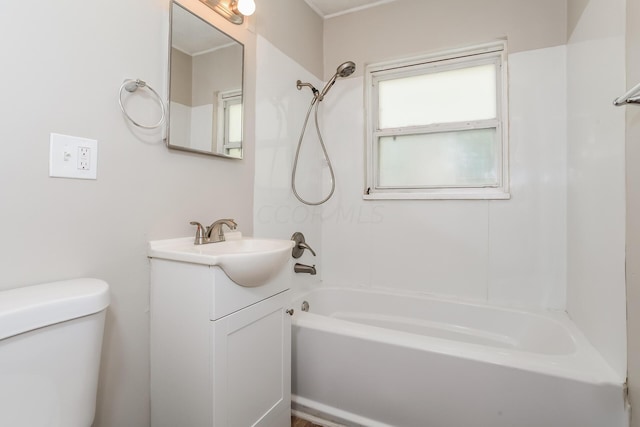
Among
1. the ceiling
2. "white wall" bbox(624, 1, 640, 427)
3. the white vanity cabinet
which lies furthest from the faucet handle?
the ceiling

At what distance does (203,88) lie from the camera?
1.41 meters

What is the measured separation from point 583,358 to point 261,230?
155 cm

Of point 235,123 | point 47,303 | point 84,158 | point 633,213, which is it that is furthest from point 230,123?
→ point 633,213

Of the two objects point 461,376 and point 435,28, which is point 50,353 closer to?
point 461,376

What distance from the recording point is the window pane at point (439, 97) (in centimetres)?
201

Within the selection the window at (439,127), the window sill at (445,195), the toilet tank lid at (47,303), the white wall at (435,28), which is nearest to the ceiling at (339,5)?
the white wall at (435,28)

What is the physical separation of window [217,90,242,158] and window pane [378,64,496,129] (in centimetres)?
113

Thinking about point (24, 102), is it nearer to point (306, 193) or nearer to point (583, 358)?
point (306, 193)

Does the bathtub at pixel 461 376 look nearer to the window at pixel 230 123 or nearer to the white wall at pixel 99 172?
the white wall at pixel 99 172

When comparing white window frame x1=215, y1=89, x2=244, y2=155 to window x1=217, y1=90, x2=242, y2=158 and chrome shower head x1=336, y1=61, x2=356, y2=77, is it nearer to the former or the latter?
window x1=217, y1=90, x2=242, y2=158

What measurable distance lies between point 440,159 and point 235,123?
1.36 metres

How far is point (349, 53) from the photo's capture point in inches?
90.2

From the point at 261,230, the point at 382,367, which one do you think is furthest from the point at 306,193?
the point at 382,367

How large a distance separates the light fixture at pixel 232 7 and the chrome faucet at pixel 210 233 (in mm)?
999
